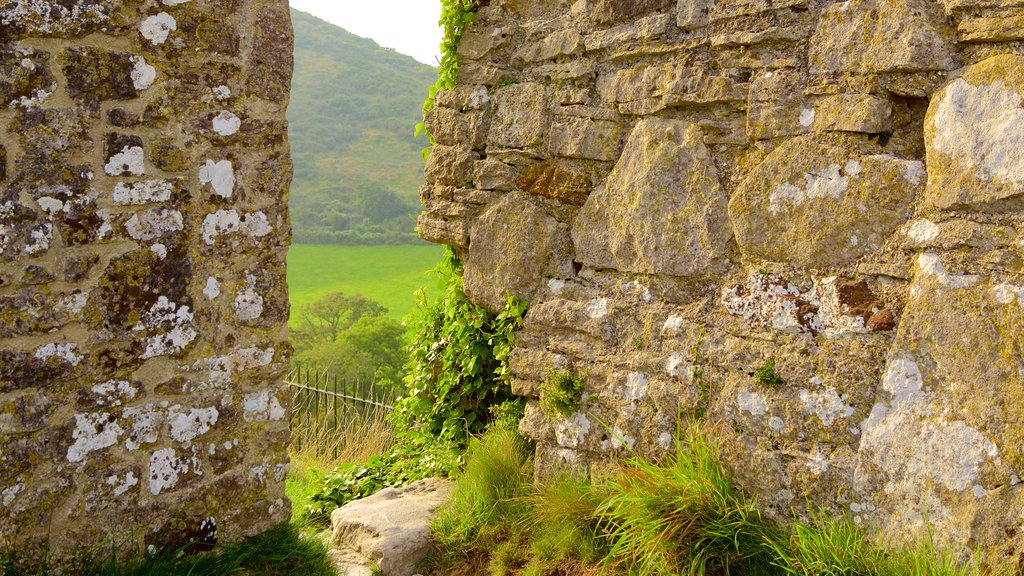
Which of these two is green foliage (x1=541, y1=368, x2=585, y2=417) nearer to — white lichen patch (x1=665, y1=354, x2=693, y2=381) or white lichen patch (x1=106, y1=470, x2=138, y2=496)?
white lichen patch (x1=665, y1=354, x2=693, y2=381)

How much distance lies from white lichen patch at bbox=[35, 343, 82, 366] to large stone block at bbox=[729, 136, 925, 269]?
2.58m

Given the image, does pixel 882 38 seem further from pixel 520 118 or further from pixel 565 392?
pixel 565 392

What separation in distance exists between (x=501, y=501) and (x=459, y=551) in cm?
30

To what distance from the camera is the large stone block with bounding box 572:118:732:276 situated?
3396mm

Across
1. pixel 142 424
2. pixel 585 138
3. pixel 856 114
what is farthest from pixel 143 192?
pixel 856 114

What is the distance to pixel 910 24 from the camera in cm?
278

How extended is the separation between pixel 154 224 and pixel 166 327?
39 centimetres

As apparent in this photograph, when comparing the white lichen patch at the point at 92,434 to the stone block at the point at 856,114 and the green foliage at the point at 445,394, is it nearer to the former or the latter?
the green foliage at the point at 445,394

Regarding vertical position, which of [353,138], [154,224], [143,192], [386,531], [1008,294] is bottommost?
[386,531]

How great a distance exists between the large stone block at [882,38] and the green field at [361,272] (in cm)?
1278

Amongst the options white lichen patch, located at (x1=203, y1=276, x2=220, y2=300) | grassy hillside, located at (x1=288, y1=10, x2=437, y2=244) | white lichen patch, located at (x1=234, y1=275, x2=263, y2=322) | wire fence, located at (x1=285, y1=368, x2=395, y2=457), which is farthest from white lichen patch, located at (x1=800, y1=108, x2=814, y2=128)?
grassy hillside, located at (x1=288, y1=10, x2=437, y2=244)

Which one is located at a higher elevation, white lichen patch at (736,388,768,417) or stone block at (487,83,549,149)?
stone block at (487,83,549,149)

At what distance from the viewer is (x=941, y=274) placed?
272 centimetres

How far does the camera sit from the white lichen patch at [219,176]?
3064 millimetres
